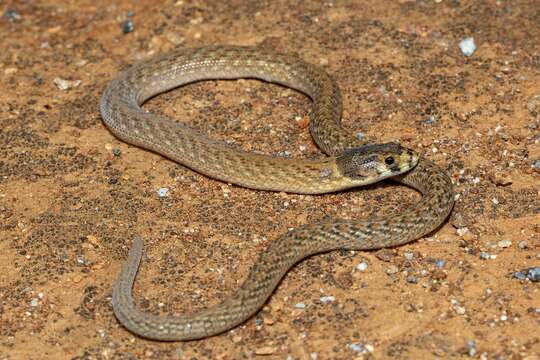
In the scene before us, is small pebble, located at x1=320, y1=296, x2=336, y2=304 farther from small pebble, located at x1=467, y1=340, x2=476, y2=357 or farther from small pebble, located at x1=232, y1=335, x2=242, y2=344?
small pebble, located at x1=467, y1=340, x2=476, y2=357

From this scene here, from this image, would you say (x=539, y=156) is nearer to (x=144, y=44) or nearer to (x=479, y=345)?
(x=479, y=345)

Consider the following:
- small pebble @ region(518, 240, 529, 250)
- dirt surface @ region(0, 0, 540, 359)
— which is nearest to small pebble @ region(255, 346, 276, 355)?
dirt surface @ region(0, 0, 540, 359)

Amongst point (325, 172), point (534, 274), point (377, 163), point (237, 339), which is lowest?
point (237, 339)

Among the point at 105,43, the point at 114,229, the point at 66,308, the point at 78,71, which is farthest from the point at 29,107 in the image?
the point at 66,308

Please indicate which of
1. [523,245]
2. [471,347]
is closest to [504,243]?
[523,245]

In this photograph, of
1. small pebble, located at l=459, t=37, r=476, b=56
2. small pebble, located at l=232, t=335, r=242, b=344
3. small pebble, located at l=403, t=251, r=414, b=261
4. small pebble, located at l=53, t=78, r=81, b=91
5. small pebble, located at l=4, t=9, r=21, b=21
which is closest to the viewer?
small pebble, located at l=232, t=335, r=242, b=344

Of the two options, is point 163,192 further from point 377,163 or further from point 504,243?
point 504,243
